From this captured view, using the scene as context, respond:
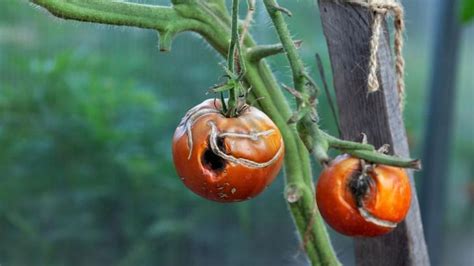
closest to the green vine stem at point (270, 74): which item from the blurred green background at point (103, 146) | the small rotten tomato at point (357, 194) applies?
the small rotten tomato at point (357, 194)

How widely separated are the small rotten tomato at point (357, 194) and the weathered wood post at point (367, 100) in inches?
10.0

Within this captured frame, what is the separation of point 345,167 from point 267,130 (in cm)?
6

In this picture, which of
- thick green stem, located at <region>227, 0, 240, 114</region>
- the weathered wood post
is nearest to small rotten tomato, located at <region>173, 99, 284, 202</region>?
thick green stem, located at <region>227, 0, 240, 114</region>

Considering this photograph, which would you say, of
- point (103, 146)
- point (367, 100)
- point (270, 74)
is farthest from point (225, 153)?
point (103, 146)

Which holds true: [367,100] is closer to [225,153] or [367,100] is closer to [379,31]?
[379,31]

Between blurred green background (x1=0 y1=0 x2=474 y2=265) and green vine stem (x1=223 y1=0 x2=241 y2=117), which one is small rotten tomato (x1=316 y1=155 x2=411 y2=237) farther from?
blurred green background (x1=0 y1=0 x2=474 y2=265)

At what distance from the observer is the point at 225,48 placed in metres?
0.67

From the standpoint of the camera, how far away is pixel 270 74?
69 centimetres

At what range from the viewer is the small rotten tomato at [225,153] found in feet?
1.61

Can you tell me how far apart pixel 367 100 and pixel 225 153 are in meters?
0.32

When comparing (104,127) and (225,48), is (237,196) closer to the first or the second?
(225,48)

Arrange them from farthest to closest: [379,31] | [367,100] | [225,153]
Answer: [367,100], [379,31], [225,153]

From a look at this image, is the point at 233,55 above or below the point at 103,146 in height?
above

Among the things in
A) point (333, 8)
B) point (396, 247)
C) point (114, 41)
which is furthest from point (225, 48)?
point (114, 41)
